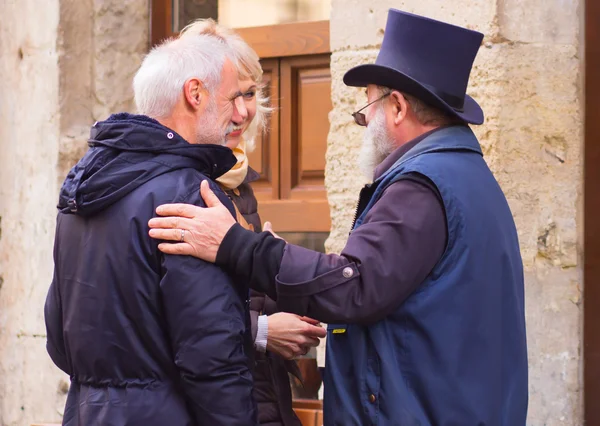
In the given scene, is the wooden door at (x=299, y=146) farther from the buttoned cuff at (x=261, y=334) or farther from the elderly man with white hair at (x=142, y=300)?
the elderly man with white hair at (x=142, y=300)

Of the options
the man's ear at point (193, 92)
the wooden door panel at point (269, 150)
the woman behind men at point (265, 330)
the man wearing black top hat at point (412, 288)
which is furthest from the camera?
the wooden door panel at point (269, 150)

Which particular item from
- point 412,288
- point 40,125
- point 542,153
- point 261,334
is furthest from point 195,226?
point 40,125

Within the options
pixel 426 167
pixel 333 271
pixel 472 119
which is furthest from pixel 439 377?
pixel 472 119

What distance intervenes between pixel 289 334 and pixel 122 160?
2.76 feet

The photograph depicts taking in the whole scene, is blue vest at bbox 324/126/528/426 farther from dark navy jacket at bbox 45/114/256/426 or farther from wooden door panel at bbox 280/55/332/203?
wooden door panel at bbox 280/55/332/203

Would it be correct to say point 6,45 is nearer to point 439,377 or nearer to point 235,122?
point 235,122

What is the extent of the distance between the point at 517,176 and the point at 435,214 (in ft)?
4.42

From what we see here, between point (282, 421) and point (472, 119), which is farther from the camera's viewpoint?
point (282, 421)

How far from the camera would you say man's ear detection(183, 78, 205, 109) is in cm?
255

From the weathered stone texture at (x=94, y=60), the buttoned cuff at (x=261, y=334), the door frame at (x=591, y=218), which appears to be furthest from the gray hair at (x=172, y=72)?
the weathered stone texture at (x=94, y=60)

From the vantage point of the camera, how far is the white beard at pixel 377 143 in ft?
9.04

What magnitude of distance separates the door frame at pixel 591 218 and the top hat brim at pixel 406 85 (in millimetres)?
1156

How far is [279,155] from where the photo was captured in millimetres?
4875

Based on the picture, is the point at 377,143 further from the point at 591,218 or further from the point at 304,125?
the point at 304,125
